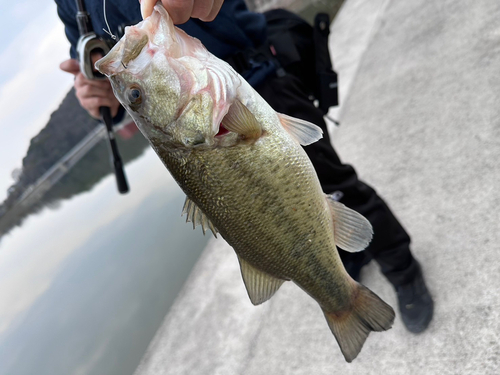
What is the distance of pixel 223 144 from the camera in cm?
96

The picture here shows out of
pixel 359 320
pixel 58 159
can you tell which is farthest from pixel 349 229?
pixel 58 159

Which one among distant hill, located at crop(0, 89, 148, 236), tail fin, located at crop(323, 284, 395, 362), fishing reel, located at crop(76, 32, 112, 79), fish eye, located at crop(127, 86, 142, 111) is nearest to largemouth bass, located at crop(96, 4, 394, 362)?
fish eye, located at crop(127, 86, 142, 111)

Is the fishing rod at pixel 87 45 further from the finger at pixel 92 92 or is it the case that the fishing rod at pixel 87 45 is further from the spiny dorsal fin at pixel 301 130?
the spiny dorsal fin at pixel 301 130

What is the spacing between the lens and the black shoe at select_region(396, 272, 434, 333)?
163 cm

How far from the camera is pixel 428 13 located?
3984 mm

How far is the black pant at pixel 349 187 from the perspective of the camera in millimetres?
1511

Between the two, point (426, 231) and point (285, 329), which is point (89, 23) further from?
point (426, 231)

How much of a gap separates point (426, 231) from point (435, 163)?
1.86ft

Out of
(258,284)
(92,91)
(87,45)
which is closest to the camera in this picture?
(258,284)

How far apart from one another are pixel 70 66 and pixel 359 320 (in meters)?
1.74

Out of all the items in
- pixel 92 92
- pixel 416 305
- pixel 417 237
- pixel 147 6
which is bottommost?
pixel 417 237

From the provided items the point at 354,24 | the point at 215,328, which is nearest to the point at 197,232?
the point at 215,328

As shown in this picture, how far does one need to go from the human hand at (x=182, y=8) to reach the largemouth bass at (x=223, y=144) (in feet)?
0.08

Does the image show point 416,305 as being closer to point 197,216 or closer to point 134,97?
point 197,216
